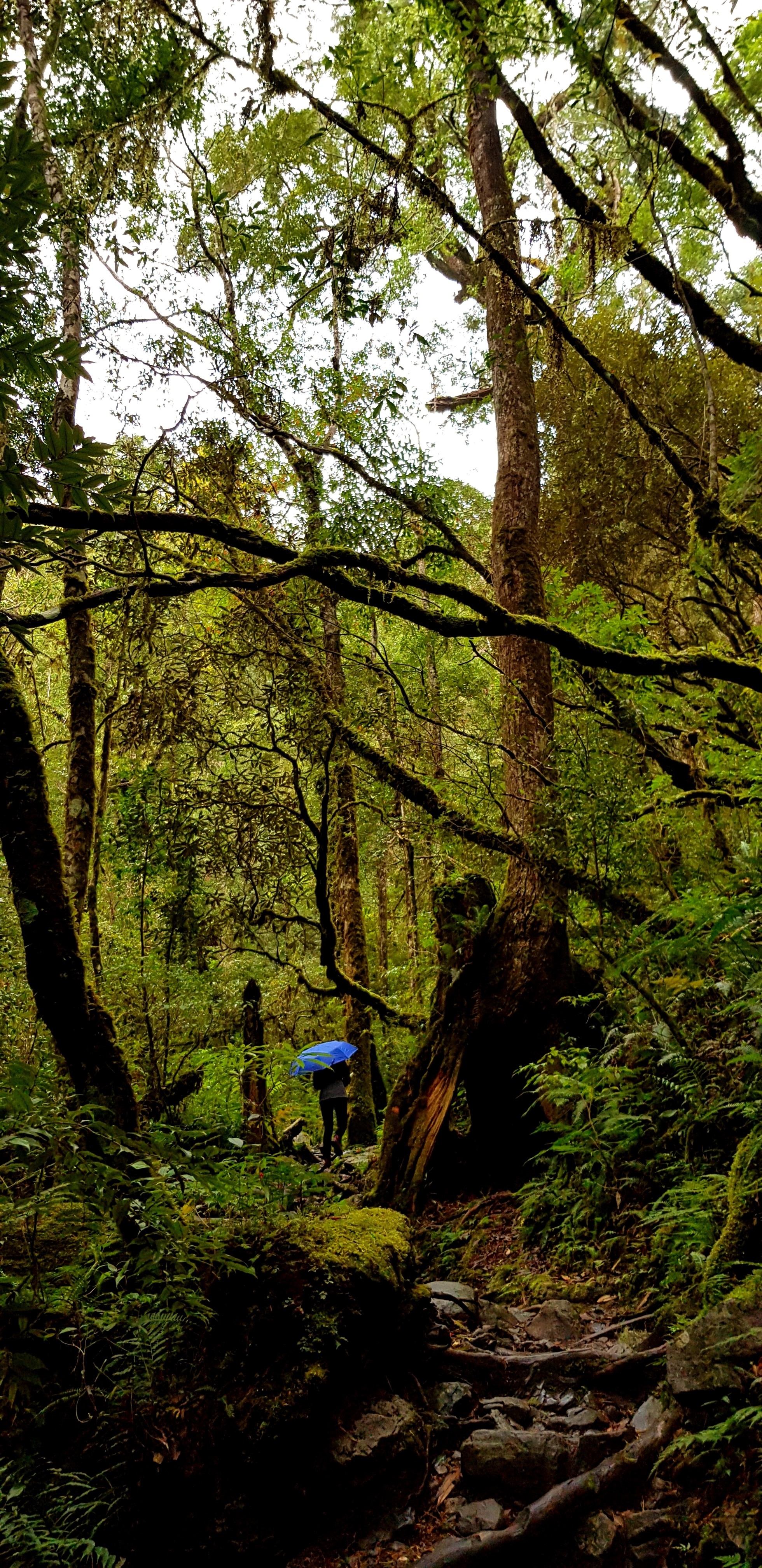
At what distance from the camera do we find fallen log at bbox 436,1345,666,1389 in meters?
3.66

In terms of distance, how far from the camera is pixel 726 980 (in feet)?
17.1

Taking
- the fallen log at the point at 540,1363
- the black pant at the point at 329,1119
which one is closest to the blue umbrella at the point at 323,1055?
the black pant at the point at 329,1119

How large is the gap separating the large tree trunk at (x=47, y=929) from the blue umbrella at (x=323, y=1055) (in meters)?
5.12

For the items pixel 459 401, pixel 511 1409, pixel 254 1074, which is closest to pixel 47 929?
pixel 511 1409

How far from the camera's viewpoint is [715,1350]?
296 centimetres

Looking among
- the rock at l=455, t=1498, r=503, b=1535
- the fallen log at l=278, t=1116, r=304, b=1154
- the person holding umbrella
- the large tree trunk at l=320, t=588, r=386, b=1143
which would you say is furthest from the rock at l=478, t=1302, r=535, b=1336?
the large tree trunk at l=320, t=588, r=386, b=1143

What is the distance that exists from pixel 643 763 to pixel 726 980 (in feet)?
9.57

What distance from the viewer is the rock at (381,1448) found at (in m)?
3.26

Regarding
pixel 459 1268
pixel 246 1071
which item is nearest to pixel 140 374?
pixel 246 1071

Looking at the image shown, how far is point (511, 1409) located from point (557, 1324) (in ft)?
2.81

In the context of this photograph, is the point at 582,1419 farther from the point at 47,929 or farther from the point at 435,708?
the point at 435,708

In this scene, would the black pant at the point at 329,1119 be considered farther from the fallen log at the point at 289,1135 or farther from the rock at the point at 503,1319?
the rock at the point at 503,1319

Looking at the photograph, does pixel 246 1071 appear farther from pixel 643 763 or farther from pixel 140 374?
pixel 140 374

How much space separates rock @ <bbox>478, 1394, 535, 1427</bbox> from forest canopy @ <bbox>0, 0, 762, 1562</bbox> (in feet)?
3.36
